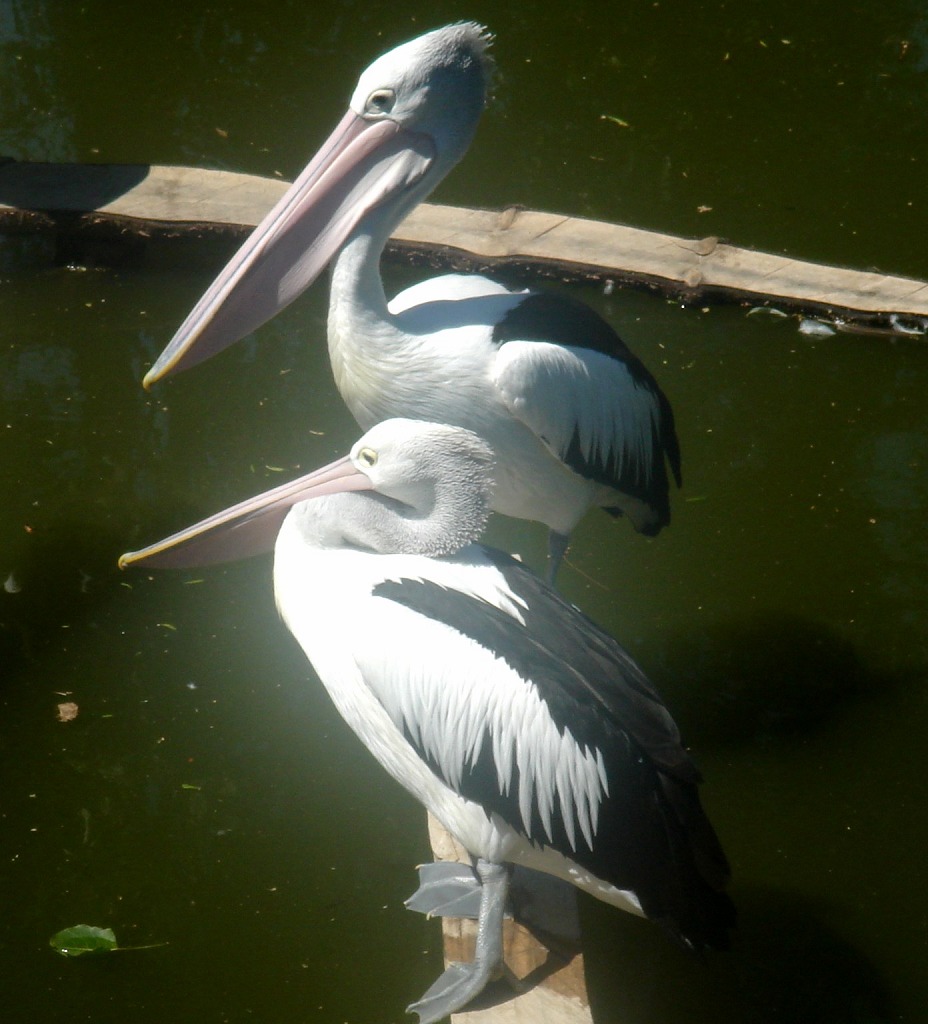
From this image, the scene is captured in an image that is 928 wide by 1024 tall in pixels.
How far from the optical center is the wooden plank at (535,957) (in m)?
2.65

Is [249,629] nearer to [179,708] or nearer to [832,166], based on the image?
[179,708]

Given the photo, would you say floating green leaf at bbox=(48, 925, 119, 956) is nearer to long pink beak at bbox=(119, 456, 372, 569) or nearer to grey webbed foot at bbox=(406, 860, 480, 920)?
grey webbed foot at bbox=(406, 860, 480, 920)

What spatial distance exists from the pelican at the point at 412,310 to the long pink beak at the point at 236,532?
415mm

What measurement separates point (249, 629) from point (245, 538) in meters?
0.80

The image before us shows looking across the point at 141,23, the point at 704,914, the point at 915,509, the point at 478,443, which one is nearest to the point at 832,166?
the point at 915,509

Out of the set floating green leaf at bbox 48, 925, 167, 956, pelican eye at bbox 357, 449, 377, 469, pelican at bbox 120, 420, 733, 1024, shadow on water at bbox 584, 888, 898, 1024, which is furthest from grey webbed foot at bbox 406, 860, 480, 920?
pelican eye at bbox 357, 449, 377, 469

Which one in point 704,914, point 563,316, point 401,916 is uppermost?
point 563,316

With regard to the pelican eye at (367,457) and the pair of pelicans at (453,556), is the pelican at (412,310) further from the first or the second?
the pelican eye at (367,457)

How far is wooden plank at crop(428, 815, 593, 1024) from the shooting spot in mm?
2652

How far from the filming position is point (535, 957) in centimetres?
279

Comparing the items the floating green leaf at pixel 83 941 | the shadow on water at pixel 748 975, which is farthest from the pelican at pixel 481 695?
the floating green leaf at pixel 83 941

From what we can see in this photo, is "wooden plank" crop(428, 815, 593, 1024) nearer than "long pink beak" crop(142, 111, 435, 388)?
Yes

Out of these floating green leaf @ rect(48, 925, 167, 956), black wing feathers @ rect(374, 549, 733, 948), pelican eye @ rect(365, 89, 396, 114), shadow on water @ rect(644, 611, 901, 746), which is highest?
pelican eye @ rect(365, 89, 396, 114)

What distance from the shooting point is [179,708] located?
138 inches
